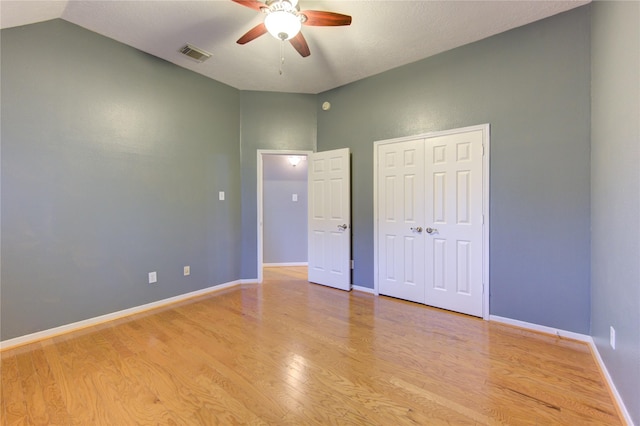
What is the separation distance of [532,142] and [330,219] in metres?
2.47

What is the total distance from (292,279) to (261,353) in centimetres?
228

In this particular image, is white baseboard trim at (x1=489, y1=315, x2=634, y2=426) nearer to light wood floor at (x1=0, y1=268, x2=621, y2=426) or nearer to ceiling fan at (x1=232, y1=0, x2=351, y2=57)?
light wood floor at (x1=0, y1=268, x2=621, y2=426)

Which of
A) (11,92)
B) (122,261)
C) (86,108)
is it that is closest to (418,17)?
(86,108)

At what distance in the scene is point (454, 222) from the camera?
305 centimetres

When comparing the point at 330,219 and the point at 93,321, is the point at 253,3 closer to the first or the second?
the point at 330,219

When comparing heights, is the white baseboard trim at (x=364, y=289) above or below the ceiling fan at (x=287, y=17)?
below

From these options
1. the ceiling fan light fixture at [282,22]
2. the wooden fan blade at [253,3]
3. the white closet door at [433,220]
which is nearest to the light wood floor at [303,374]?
the white closet door at [433,220]

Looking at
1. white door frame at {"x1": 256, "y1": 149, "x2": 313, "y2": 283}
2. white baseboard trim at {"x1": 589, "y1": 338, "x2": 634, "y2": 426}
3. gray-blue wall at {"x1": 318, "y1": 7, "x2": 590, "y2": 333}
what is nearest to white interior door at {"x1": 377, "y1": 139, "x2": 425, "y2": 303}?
gray-blue wall at {"x1": 318, "y1": 7, "x2": 590, "y2": 333}

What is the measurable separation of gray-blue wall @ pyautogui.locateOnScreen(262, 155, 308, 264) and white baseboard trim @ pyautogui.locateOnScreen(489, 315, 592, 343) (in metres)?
3.70

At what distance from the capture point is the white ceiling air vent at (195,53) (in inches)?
118

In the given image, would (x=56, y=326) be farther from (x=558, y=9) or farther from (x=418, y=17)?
(x=558, y=9)

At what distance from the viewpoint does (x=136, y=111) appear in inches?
121

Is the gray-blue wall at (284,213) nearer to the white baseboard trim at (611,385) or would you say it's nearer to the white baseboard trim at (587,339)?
the white baseboard trim at (587,339)

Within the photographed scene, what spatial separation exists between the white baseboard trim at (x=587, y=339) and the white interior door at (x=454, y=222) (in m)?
0.29
